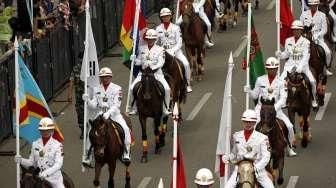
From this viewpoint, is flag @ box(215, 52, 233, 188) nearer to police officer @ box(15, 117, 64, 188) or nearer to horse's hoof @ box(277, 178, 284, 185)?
police officer @ box(15, 117, 64, 188)

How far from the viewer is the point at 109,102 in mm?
29750

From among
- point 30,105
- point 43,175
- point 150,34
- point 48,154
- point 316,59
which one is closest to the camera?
point 43,175

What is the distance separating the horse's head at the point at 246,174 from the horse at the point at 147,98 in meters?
8.69

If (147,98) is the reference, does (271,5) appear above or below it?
above

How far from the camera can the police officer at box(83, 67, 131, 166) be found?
29.6m

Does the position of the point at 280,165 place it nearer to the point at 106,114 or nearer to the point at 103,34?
the point at 106,114

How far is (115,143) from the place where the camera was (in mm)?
29203

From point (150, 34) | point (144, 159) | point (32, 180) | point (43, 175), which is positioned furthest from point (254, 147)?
point (150, 34)

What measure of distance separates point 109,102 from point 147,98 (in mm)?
2754

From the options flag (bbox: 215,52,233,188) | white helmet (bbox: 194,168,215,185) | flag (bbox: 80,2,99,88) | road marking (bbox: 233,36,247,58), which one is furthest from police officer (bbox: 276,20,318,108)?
white helmet (bbox: 194,168,215,185)

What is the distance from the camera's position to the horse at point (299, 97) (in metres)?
31.9

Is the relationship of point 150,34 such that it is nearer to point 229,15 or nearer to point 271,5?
point 229,15

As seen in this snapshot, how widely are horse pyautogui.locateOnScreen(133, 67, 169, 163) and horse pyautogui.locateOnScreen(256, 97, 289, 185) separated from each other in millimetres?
3820

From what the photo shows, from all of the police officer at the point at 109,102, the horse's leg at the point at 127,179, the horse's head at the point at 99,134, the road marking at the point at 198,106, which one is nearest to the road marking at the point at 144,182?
the horse's leg at the point at 127,179
